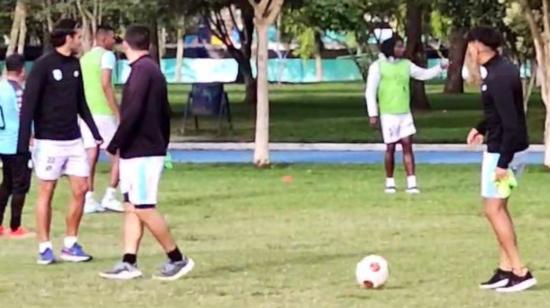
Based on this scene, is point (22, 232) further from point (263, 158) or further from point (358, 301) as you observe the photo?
point (263, 158)

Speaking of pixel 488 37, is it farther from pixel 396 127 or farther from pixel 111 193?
pixel 396 127

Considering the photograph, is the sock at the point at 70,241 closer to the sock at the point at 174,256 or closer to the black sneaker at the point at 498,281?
the sock at the point at 174,256

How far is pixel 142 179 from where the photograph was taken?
1050 centimetres

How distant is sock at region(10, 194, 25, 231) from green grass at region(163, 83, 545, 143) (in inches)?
586

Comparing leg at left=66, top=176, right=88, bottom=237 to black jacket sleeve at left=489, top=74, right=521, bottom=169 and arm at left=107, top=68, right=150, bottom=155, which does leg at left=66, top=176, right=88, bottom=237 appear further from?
black jacket sleeve at left=489, top=74, right=521, bottom=169

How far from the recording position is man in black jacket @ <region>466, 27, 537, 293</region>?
980 cm

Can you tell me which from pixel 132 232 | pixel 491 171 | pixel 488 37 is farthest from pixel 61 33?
pixel 491 171

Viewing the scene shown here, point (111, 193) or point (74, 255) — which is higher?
point (74, 255)

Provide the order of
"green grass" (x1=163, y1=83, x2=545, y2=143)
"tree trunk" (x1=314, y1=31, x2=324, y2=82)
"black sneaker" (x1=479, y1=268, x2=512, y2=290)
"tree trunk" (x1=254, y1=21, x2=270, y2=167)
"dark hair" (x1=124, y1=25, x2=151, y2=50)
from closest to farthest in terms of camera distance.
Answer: "black sneaker" (x1=479, y1=268, x2=512, y2=290)
"dark hair" (x1=124, y1=25, x2=151, y2=50)
"tree trunk" (x1=254, y1=21, x2=270, y2=167)
"green grass" (x1=163, y1=83, x2=545, y2=143)
"tree trunk" (x1=314, y1=31, x2=324, y2=82)

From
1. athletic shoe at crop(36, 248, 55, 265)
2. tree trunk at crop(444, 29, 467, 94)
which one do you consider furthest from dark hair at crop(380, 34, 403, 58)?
tree trunk at crop(444, 29, 467, 94)

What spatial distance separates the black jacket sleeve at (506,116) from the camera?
32.0ft

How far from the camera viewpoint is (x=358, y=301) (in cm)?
968

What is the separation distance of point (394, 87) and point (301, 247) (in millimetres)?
4622

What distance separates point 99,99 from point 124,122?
4.72 m
